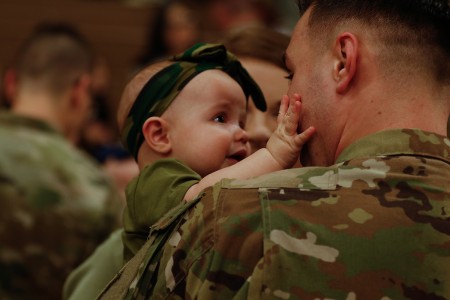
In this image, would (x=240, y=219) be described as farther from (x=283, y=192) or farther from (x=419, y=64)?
(x=419, y=64)

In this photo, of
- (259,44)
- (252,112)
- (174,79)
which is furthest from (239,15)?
(174,79)

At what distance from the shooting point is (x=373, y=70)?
5.96 ft

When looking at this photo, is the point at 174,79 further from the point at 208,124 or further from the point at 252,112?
the point at 252,112

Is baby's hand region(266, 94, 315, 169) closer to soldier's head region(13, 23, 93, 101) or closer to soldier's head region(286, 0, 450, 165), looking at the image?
soldier's head region(286, 0, 450, 165)

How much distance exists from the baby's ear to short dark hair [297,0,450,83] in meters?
0.59

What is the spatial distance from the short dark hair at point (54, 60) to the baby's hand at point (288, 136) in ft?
7.69

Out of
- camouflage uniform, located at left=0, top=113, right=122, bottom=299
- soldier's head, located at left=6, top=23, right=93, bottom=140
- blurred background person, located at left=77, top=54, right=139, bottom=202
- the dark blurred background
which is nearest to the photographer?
camouflage uniform, located at left=0, top=113, right=122, bottom=299

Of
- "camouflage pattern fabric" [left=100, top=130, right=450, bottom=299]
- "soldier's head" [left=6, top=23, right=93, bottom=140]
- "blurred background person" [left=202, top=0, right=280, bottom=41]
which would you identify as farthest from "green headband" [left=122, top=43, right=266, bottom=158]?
"blurred background person" [left=202, top=0, right=280, bottom=41]

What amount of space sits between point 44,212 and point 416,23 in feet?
6.77

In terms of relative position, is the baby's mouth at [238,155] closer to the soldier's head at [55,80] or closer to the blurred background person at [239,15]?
the soldier's head at [55,80]

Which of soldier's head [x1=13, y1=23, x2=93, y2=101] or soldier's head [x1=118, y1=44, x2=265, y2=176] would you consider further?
soldier's head [x1=13, y1=23, x2=93, y2=101]

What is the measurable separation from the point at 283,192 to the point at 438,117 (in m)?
0.40

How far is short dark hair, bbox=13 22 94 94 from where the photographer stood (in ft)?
13.4

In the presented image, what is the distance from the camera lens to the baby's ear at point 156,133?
7.29 feet
